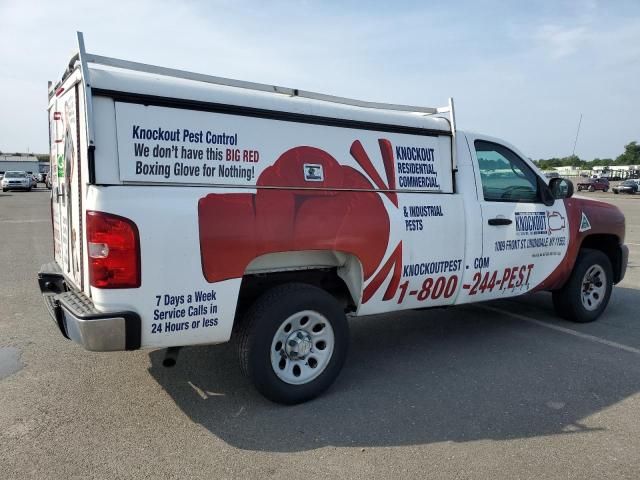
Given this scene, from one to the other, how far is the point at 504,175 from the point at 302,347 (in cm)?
272

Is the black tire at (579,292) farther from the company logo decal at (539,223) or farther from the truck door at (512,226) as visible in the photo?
the company logo decal at (539,223)

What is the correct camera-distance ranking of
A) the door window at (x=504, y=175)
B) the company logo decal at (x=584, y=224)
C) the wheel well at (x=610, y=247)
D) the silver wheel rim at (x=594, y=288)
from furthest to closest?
the wheel well at (x=610, y=247) < the silver wheel rim at (x=594, y=288) < the company logo decal at (x=584, y=224) < the door window at (x=504, y=175)

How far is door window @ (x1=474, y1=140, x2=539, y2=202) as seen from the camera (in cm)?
494

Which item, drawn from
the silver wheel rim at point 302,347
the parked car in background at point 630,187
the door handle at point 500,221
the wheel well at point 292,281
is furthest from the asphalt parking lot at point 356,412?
the parked car in background at point 630,187

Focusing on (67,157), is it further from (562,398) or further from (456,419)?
(562,398)

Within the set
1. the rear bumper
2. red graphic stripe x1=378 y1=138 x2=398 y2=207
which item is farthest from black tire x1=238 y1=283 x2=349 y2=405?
red graphic stripe x1=378 y1=138 x2=398 y2=207

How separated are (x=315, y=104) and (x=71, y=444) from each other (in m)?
2.75

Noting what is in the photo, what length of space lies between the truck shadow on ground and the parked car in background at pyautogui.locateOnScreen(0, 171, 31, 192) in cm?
4451

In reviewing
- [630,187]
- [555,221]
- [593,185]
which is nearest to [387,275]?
[555,221]

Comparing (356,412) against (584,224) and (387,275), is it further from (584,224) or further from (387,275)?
(584,224)

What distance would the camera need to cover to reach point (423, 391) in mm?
4062

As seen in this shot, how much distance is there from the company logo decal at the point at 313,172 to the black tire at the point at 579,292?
3434 millimetres

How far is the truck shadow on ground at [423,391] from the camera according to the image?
3.44 m

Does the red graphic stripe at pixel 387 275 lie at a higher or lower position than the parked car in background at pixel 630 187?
lower
